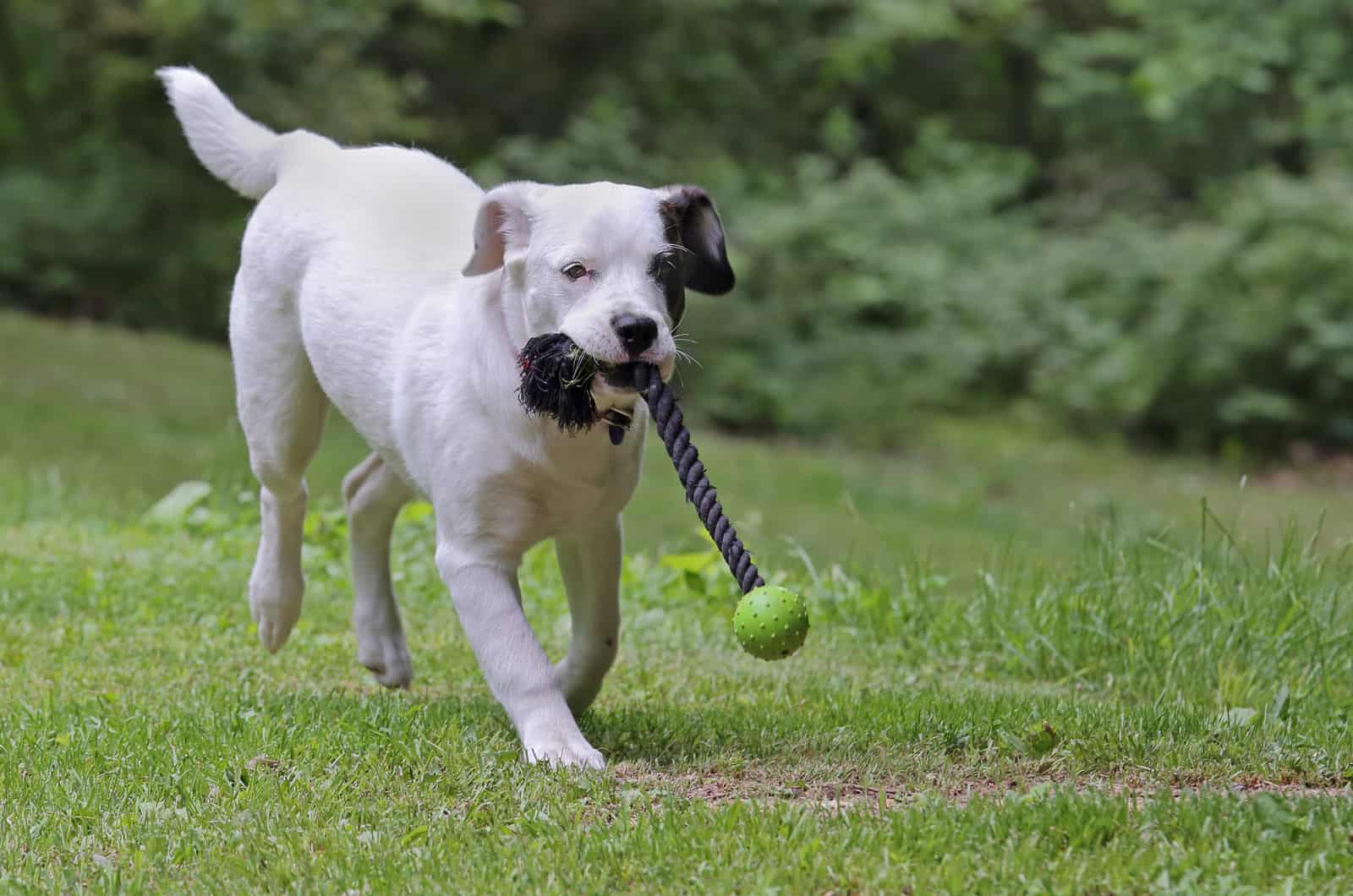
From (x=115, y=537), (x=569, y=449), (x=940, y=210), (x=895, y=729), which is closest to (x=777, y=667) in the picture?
(x=895, y=729)

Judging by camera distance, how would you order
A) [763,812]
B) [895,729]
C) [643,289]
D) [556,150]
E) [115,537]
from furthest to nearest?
[556,150] < [115,537] < [895,729] < [643,289] < [763,812]

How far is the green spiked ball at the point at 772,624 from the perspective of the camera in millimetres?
3527

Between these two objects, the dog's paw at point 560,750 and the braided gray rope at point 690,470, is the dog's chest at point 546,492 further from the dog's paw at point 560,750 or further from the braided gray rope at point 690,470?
the dog's paw at point 560,750

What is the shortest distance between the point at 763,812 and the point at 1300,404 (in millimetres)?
11775

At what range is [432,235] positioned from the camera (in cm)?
457

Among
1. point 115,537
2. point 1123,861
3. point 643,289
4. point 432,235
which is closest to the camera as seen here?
point 1123,861

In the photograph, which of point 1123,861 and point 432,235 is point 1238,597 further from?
point 432,235

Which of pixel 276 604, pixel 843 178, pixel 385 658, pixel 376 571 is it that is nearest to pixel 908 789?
pixel 385 658

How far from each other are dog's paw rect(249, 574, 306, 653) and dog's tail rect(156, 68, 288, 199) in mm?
1290

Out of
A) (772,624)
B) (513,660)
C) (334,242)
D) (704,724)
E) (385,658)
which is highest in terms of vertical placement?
(334,242)

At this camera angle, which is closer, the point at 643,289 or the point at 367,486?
the point at 643,289

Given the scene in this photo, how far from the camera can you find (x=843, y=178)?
18062 millimetres

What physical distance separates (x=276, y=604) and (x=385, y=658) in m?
0.39

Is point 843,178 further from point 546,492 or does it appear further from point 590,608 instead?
Answer: point 546,492
